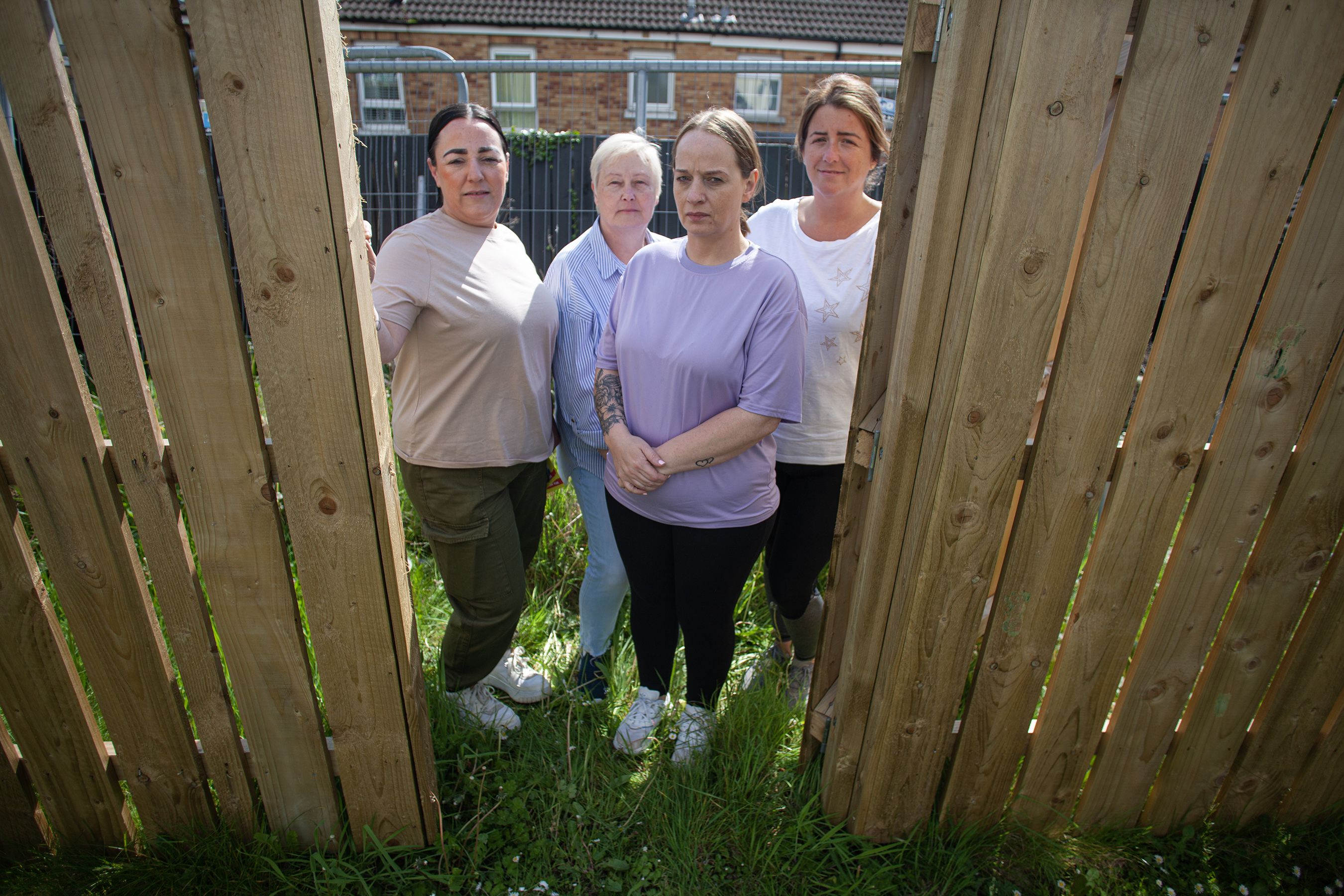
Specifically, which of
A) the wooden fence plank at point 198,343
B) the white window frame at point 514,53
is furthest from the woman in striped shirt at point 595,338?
the white window frame at point 514,53

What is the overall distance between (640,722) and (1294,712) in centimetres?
188

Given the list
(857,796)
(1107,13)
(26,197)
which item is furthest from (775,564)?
(26,197)

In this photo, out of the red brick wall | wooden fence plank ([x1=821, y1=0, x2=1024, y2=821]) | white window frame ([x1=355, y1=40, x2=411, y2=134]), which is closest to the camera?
wooden fence plank ([x1=821, y1=0, x2=1024, y2=821])

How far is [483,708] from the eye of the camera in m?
2.54

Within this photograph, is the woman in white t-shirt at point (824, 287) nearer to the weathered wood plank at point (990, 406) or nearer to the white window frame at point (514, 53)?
the weathered wood plank at point (990, 406)

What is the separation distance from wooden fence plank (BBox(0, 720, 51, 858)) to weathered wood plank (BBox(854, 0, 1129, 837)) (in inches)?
88.9

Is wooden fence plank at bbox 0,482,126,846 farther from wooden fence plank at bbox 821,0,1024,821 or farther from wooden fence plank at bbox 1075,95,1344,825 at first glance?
wooden fence plank at bbox 1075,95,1344,825

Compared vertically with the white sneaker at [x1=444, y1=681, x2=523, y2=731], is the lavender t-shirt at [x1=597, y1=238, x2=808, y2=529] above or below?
above

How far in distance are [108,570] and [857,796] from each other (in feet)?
6.64

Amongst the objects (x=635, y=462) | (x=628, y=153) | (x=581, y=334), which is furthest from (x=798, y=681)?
(x=628, y=153)

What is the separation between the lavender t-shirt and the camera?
2.01 m

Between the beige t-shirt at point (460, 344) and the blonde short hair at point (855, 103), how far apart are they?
44.4 inches

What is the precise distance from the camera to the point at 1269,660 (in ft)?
6.35

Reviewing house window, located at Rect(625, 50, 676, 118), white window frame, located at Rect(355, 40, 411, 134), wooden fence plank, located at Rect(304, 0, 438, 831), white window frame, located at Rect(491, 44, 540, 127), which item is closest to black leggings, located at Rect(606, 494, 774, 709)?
wooden fence plank, located at Rect(304, 0, 438, 831)
